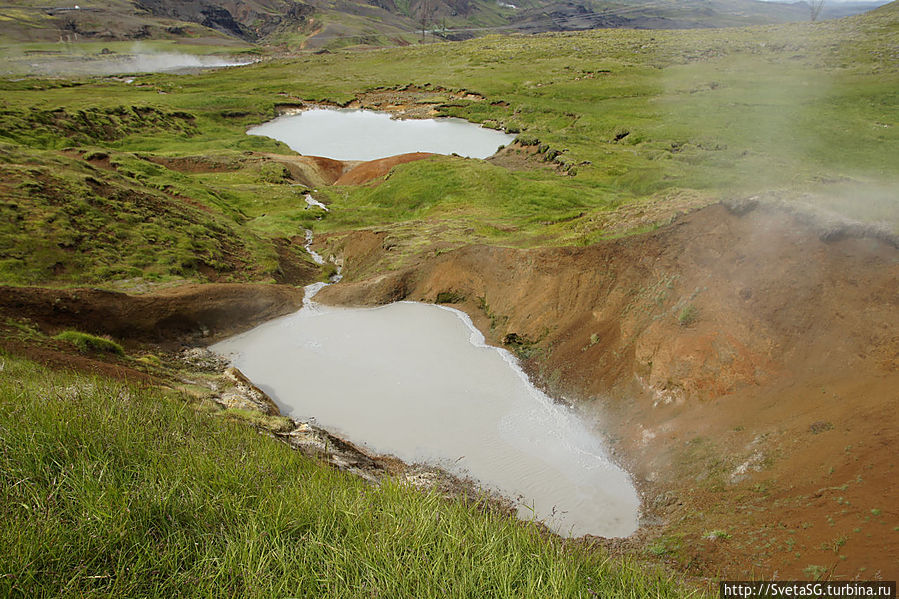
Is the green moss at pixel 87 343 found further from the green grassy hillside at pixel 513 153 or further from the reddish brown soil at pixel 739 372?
the reddish brown soil at pixel 739 372

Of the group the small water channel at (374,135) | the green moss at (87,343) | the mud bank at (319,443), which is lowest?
the mud bank at (319,443)

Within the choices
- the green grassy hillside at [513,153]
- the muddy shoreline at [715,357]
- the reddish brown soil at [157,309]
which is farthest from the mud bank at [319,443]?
the green grassy hillside at [513,153]

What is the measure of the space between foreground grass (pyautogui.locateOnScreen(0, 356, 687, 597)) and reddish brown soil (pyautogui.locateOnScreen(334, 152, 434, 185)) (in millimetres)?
47415

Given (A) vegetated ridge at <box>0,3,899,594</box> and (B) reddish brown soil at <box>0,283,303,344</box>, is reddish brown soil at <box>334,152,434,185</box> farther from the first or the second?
(B) reddish brown soil at <box>0,283,303,344</box>

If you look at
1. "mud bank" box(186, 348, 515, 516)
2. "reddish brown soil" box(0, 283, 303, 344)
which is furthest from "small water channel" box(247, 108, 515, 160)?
"mud bank" box(186, 348, 515, 516)

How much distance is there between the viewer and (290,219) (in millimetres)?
38469

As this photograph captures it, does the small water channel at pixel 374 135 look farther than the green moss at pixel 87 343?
Yes

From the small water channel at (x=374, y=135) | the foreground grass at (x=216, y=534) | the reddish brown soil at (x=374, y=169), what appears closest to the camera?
the foreground grass at (x=216, y=534)

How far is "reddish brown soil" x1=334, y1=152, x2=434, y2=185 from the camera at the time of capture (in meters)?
50.4

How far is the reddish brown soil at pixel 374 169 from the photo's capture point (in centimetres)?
5041

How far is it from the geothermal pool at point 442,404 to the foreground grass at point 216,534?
19.7ft

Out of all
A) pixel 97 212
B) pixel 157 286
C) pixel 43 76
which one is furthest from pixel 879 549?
pixel 43 76

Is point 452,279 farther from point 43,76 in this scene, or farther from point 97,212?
point 43,76

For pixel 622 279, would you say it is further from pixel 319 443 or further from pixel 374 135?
pixel 374 135
